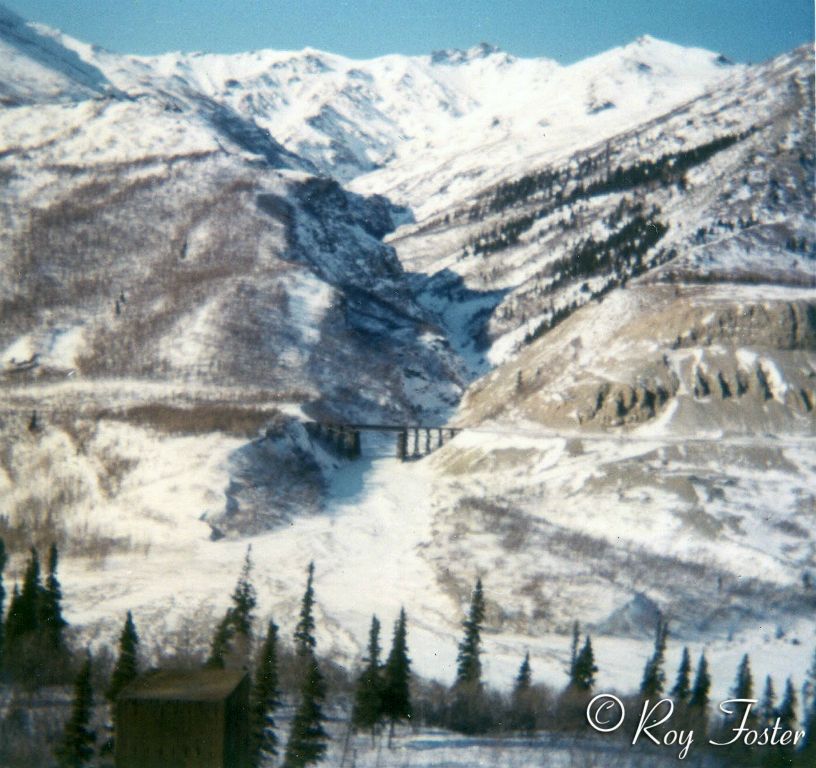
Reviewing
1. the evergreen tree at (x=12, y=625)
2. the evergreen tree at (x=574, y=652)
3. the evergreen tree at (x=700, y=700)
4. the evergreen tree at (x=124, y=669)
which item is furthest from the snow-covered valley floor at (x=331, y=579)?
the evergreen tree at (x=124, y=669)

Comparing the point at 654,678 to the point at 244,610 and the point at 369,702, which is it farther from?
the point at 244,610

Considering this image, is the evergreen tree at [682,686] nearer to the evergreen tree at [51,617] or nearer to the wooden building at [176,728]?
the wooden building at [176,728]

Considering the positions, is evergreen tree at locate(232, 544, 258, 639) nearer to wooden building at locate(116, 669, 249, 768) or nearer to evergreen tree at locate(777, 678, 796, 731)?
wooden building at locate(116, 669, 249, 768)

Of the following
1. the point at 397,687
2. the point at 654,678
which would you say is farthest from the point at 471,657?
the point at 397,687

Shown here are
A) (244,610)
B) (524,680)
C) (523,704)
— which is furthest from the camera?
(244,610)

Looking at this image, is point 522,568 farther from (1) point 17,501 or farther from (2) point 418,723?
(1) point 17,501

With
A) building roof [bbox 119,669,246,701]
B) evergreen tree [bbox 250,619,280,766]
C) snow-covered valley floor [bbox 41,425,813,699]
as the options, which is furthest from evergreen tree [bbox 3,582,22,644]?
building roof [bbox 119,669,246,701]
